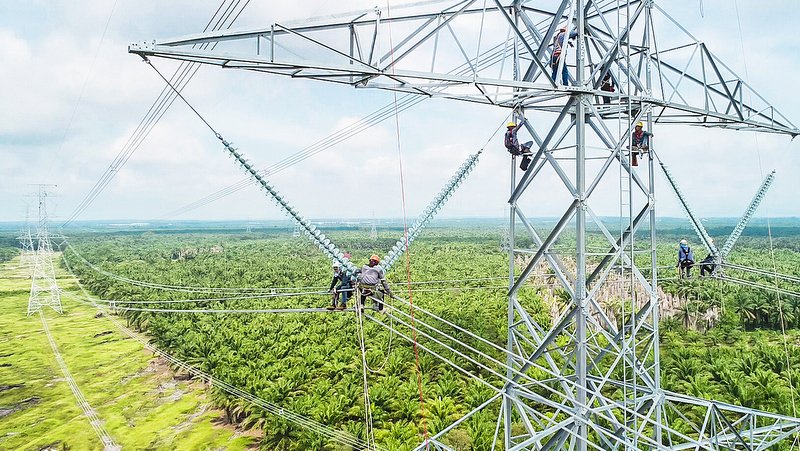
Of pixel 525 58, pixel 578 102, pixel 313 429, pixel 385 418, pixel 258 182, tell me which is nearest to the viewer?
pixel 578 102

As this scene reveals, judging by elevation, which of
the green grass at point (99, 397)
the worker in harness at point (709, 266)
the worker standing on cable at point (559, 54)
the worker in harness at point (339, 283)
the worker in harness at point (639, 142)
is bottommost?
the green grass at point (99, 397)

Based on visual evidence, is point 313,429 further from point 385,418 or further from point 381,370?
point 381,370

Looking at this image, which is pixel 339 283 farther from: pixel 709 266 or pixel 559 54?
pixel 709 266

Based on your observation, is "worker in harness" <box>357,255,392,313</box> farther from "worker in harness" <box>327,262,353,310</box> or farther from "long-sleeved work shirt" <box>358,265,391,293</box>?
"worker in harness" <box>327,262,353,310</box>

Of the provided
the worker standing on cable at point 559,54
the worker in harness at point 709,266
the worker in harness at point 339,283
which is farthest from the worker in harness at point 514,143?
the worker in harness at point 709,266

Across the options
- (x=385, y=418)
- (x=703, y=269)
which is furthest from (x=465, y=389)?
(x=703, y=269)

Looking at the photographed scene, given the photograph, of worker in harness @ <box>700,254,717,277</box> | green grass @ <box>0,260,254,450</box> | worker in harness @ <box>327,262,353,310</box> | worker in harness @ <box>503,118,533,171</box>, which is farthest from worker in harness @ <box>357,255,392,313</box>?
worker in harness @ <box>700,254,717,277</box>

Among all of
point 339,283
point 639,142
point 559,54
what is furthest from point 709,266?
point 339,283

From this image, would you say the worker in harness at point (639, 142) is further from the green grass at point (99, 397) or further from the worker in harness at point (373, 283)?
the green grass at point (99, 397)
